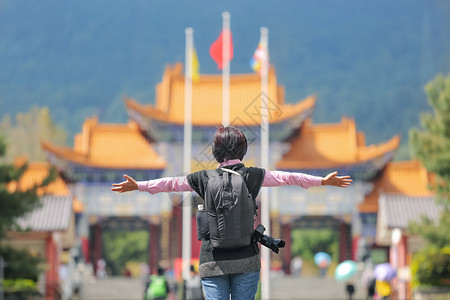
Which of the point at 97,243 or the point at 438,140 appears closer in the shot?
the point at 438,140

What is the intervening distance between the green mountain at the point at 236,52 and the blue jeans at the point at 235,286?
117138 millimetres

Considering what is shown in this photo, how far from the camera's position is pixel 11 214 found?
19500 mm

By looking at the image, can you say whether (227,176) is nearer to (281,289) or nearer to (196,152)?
(281,289)

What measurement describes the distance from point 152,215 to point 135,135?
4.40 metres

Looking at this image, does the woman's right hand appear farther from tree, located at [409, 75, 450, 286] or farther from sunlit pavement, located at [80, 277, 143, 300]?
sunlit pavement, located at [80, 277, 143, 300]

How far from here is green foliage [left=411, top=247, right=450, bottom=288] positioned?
20.4m

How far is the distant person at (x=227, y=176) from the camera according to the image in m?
4.30

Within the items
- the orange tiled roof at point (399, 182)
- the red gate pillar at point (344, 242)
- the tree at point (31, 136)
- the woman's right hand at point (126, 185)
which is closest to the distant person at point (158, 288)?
the woman's right hand at point (126, 185)

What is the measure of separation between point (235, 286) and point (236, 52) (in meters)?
141

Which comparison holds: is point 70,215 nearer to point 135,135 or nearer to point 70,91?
point 135,135

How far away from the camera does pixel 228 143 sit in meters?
4.43

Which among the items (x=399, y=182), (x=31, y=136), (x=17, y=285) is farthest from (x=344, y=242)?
(x=31, y=136)

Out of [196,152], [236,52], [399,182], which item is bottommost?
[399,182]

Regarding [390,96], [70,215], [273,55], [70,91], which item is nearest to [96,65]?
[70,91]
